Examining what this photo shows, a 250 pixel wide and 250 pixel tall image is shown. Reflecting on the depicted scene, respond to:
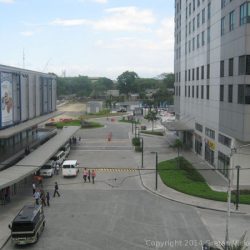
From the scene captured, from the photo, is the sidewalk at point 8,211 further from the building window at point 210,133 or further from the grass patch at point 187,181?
the building window at point 210,133

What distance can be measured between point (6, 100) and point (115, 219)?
1569cm

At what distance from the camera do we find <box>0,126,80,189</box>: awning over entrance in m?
33.6

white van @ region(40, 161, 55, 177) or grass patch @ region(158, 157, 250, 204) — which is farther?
white van @ region(40, 161, 55, 177)

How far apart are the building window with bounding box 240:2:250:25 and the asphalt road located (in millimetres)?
16952

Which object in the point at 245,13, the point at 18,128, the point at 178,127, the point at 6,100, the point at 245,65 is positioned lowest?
the point at 178,127

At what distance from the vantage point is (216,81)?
5025 centimetres

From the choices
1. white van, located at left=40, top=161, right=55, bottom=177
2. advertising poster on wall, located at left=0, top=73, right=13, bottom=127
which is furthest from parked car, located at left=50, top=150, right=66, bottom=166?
advertising poster on wall, located at left=0, top=73, right=13, bottom=127

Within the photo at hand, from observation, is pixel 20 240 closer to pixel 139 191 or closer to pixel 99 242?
pixel 99 242

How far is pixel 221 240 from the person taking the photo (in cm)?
2756

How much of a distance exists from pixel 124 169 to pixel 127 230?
21.7 m

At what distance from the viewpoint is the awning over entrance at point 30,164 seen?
110 feet

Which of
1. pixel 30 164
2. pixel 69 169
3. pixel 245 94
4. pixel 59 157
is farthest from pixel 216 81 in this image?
pixel 30 164

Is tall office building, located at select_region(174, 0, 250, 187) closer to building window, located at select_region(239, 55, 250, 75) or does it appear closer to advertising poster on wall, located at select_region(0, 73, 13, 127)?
building window, located at select_region(239, 55, 250, 75)

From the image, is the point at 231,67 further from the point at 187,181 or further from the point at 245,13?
the point at 187,181
